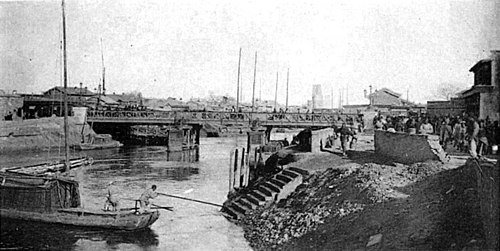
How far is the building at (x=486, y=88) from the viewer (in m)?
25.4

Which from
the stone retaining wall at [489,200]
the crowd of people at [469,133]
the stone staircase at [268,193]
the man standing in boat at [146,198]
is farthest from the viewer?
the stone staircase at [268,193]

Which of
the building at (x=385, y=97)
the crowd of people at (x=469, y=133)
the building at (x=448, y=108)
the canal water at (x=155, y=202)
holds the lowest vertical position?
the canal water at (x=155, y=202)

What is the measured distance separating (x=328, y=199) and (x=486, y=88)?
12.4 m

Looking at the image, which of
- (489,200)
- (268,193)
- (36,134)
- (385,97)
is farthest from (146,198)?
(385,97)

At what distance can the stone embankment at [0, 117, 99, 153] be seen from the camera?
176ft

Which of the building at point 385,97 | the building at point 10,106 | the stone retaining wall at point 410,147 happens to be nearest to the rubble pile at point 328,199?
the stone retaining wall at point 410,147

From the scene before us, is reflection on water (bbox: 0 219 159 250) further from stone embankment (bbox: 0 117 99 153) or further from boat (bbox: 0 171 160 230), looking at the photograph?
stone embankment (bbox: 0 117 99 153)

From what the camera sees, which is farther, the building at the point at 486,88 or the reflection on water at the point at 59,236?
the building at the point at 486,88

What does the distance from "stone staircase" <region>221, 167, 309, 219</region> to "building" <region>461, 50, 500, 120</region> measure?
429 inches

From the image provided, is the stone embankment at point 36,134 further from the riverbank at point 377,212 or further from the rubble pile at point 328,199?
the riverbank at point 377,212

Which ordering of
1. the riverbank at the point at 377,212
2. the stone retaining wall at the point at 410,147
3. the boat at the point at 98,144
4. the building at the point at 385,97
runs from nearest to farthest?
1. the riverbank at the point at 377,212
2. the stone retaining wall at the point at 410,147
3. the boat at the point at 98,144
4. the building at the point at 385,97

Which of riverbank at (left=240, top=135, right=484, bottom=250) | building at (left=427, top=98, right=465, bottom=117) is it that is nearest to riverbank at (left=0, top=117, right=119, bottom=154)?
riverbank at (left=240, top=135, right=484, bottom=250)

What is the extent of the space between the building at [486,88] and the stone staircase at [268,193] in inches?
429

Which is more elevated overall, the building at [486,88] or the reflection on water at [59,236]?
the building at [486,88]
